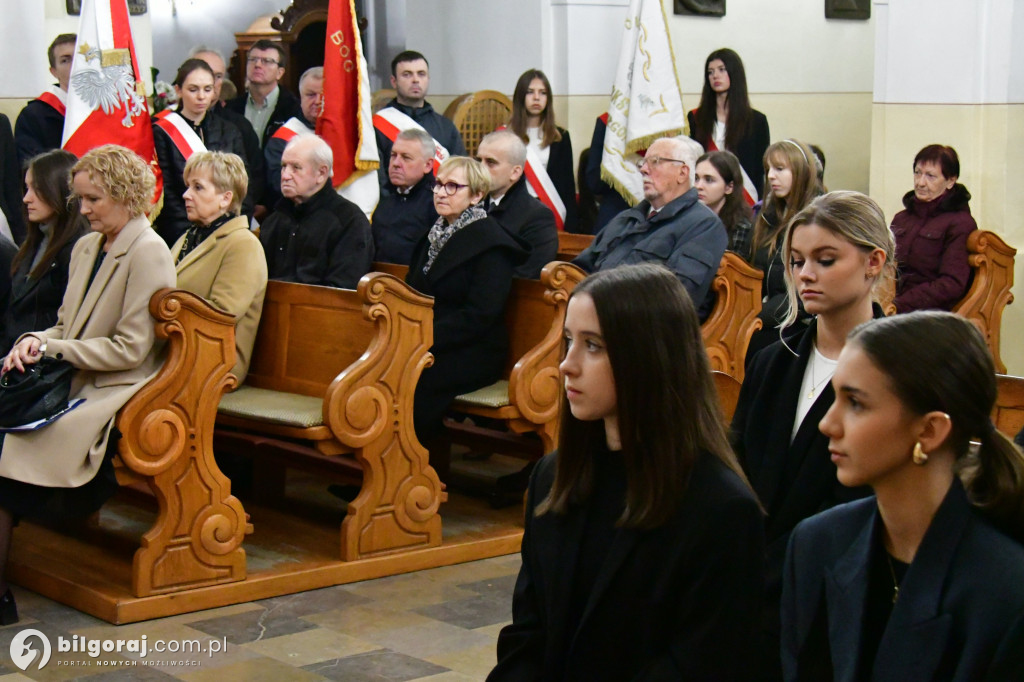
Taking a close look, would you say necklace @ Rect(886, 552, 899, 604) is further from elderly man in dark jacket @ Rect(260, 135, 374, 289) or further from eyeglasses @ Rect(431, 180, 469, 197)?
elderly man in dark jacket @ Rect(260, 135, 374, 289)

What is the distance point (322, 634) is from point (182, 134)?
10.3ft

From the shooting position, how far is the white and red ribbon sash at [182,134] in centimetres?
646

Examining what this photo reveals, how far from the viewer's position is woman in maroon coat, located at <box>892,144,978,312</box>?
6430mm

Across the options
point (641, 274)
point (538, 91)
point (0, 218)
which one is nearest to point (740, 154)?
point (538, 91)

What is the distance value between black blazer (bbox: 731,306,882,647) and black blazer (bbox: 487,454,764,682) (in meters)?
0.46

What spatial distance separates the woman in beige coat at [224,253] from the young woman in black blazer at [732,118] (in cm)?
350

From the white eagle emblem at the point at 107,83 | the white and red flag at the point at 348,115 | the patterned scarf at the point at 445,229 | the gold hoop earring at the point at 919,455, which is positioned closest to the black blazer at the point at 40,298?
the patterned scarf at the point at 445,229

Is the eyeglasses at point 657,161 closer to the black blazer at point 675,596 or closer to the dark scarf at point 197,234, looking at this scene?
the dark scarf at point 197,234

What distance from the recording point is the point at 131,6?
7.75m

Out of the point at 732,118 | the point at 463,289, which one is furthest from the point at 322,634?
the point at 732,118

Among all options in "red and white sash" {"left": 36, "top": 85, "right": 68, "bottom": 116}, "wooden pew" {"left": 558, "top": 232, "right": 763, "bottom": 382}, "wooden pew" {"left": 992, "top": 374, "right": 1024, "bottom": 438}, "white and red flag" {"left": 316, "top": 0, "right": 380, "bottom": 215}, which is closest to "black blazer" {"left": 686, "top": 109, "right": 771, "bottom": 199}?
"white and red flag" {"left": 316, "top": 0, "right": 380, "bottom": 215}

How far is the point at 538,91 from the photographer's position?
7734 mm

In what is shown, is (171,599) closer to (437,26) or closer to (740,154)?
(740,154)

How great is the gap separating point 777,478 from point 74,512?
8.68 feet
